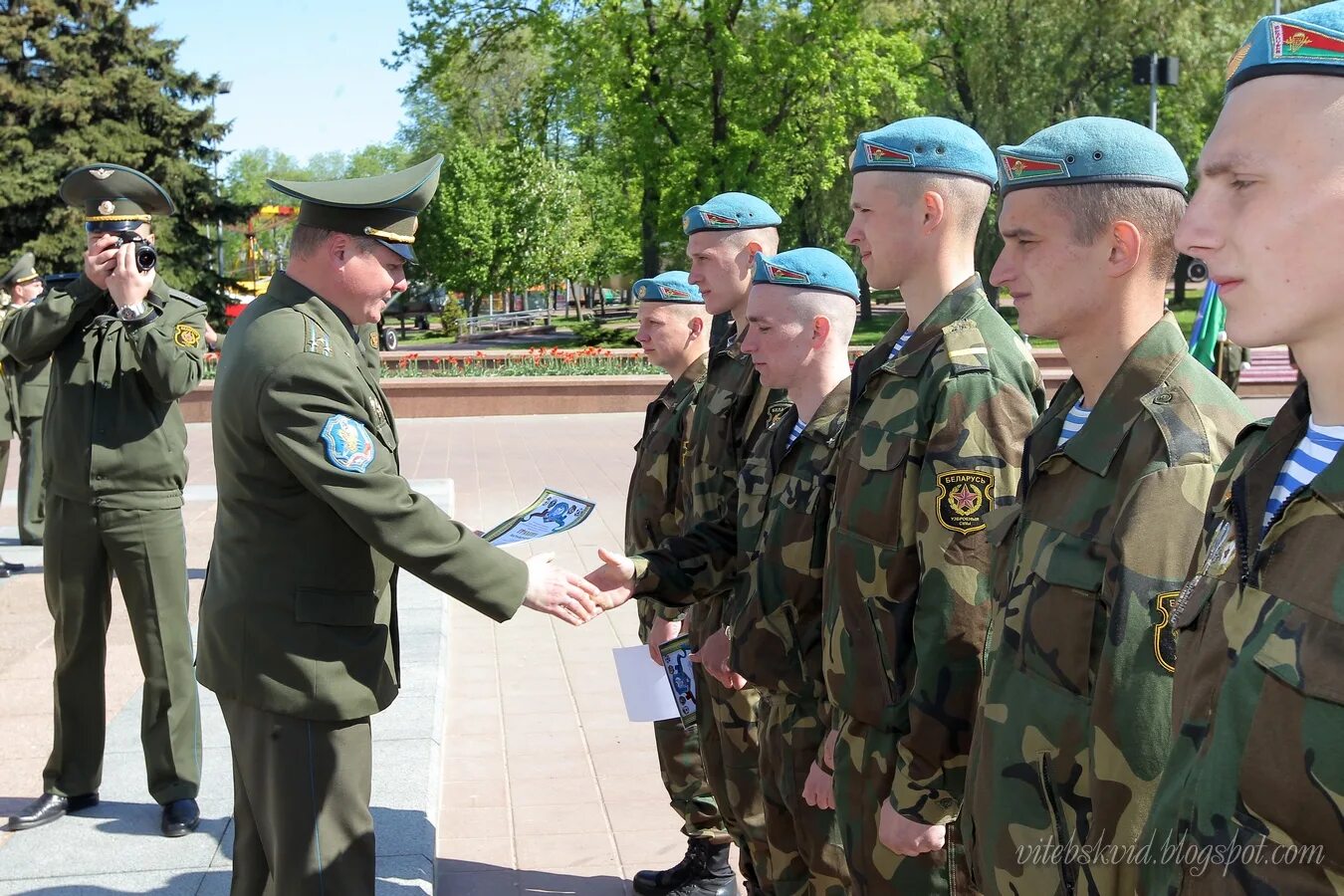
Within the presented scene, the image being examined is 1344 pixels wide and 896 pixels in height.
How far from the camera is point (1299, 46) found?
4.66 ft

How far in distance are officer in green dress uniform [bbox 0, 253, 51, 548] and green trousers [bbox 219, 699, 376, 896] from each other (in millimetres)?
7356

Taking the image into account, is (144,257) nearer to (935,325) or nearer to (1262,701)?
(935,325)

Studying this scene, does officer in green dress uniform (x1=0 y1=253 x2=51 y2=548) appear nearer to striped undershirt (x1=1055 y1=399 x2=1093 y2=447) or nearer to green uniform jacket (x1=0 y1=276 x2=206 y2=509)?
green uniform jacket (x1=0 y1=276 x2=206 y2=509)

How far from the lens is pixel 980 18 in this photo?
31.8m

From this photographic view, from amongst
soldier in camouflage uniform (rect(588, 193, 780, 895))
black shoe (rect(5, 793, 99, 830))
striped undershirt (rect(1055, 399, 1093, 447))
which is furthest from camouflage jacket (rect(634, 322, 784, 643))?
black shoe (rect(5, 793, 99, 830))

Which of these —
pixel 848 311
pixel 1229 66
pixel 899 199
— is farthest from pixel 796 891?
pixel 1229 66

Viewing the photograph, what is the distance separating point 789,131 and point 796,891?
88.0 feet

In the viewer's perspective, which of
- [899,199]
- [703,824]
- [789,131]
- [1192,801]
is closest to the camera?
[1192,801]

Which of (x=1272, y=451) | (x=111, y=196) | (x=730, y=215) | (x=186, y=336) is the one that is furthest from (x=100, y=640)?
(x=1272, y=451)

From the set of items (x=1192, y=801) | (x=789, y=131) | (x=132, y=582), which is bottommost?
(x=132, y=582)

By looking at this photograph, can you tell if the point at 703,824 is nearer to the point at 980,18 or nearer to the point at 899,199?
the point at 899,199

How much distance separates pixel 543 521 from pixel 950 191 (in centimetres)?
146

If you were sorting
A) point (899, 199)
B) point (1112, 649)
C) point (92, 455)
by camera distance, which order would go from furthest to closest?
point (92, 455) → point (899, 199) → point (1112, 649)

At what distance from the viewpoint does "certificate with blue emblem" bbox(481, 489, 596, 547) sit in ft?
11.6
